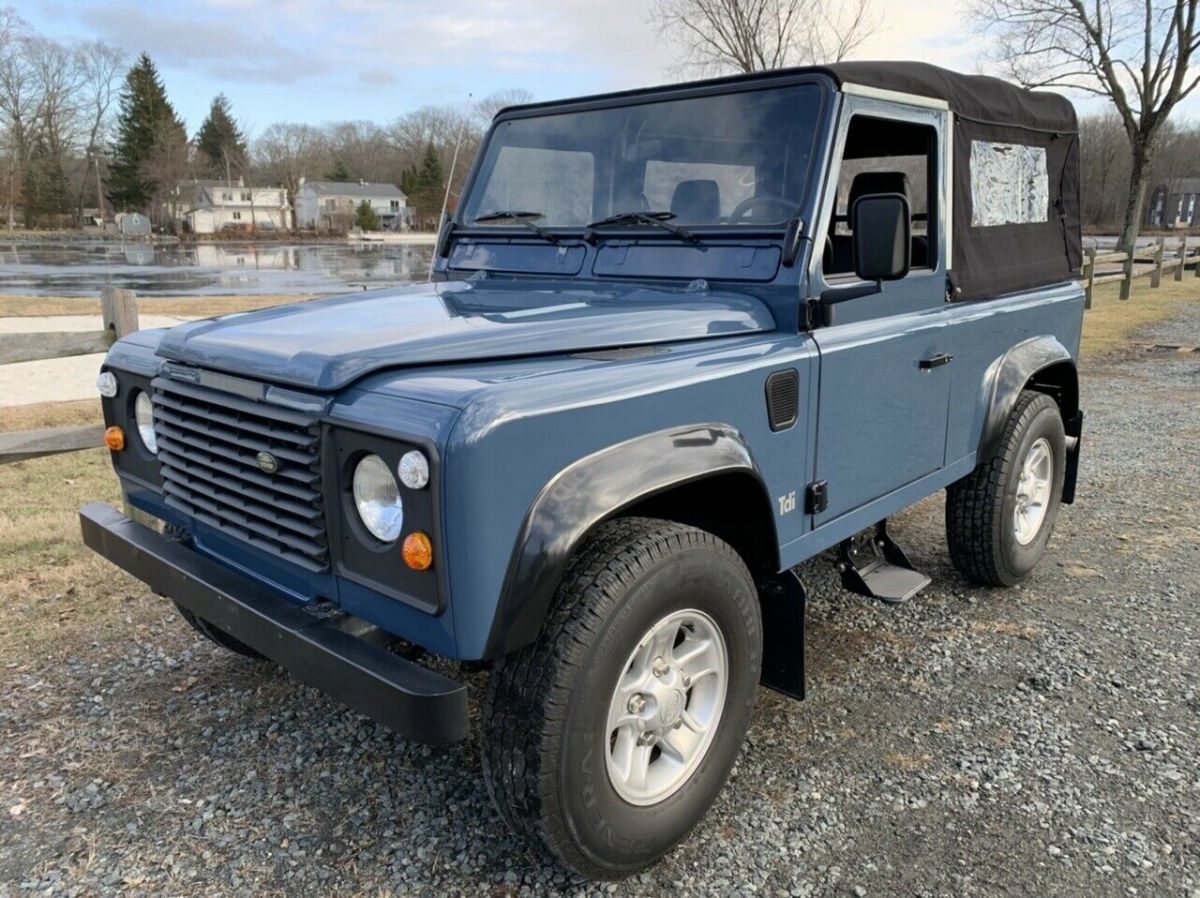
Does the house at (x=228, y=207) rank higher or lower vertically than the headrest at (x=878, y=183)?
higher

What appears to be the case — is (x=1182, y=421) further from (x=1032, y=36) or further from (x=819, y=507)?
(x=1032, y=36)

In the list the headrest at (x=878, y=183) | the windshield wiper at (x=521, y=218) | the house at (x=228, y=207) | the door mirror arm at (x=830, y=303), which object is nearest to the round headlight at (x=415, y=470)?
the door mirror arm at (x=830, y=303)

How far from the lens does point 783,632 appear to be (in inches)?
A: 110

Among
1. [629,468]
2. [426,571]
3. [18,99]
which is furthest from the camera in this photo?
Result: [18,99]

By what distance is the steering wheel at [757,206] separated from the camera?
289 centimetres

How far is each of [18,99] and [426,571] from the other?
8454 centimetres

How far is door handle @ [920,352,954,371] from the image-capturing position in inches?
129

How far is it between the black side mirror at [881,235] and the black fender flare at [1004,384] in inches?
48.8

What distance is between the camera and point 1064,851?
8.15 feet

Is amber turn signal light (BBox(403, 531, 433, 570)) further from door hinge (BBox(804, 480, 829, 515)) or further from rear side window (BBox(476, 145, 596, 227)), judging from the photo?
rear side window (BBox(476, 145, 596, 227))

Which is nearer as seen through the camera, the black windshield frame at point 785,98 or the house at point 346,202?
the black windshield frame at point 785,98

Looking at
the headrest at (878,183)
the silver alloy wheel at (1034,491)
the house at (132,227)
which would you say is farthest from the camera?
the house at (132,227)

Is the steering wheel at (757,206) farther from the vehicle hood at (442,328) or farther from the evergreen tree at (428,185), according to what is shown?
the evergreen tree at (428,185)

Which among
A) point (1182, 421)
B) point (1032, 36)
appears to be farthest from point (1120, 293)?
point (1182, 421)
